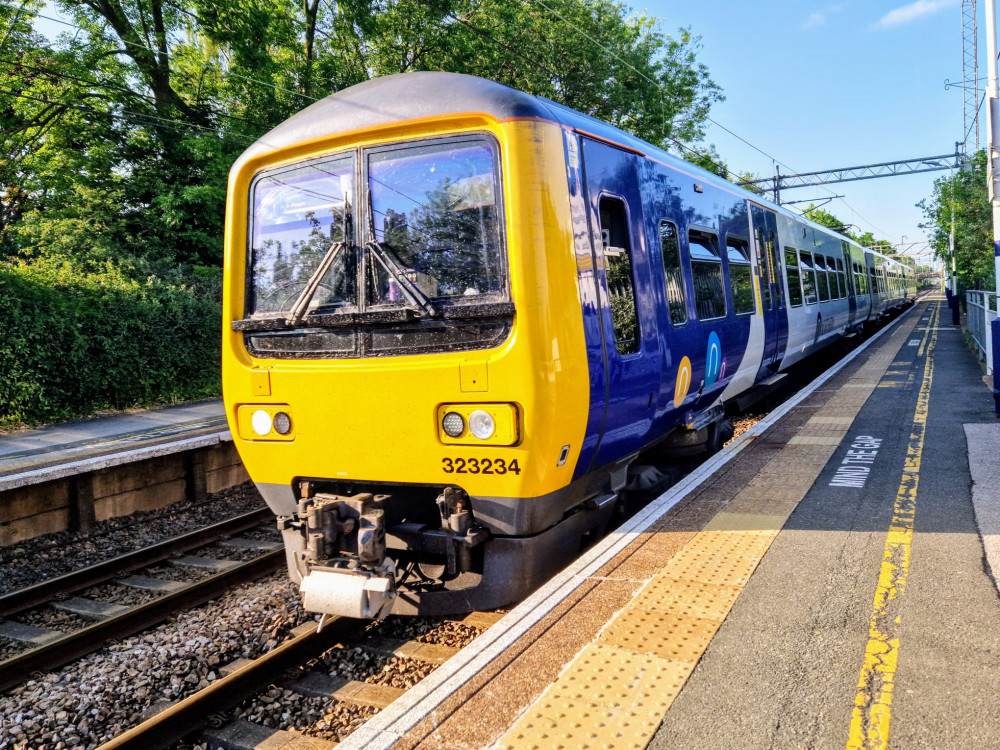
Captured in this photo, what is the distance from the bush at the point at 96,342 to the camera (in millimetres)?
10984

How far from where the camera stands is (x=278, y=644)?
479 centimetres

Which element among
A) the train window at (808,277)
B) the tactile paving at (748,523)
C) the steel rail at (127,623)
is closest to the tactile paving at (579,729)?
the tactile paving at (748,523)

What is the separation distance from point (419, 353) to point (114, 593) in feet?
12.3

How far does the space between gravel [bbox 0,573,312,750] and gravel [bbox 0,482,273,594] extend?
2.24 meters

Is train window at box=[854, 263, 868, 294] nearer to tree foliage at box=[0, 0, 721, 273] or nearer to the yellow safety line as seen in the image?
tree foliage at box=[0, 0, 721, 273]

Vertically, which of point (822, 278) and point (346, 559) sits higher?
point (822, 278)

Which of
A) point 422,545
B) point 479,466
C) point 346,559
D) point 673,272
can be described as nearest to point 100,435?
point 346,559

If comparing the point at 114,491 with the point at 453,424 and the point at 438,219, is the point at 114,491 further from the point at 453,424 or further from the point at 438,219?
the point at 438,219

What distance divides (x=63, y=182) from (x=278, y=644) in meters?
14.9

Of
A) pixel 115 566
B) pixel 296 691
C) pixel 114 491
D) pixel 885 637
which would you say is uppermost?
pixel 114 491

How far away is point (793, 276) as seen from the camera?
10.8 meters

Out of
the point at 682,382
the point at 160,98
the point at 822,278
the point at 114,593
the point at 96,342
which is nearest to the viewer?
the point at 682,382

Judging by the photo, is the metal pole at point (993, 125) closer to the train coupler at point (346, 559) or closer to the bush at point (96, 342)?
the train coupler at point (346, 559)

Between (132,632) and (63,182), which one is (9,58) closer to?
(63,182)
